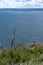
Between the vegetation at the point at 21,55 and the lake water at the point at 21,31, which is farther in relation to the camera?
the lake water at the point at 21,31

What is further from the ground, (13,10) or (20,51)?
(20,51)

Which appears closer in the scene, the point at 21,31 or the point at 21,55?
the point at 21,55

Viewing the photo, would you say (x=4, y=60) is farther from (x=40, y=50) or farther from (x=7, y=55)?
(x=40, y=50)

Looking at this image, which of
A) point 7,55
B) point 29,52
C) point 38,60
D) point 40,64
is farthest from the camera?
point 29,52

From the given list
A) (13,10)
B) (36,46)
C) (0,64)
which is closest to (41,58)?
(0,64)

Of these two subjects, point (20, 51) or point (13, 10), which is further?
point (13, 10)

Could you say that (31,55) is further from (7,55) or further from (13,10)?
(13,10)

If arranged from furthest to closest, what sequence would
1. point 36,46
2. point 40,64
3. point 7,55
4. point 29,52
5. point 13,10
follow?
point 13,10 < point 36,46 < point 29,52 < point 7,55 < point 40,64

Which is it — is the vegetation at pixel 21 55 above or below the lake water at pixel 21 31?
above

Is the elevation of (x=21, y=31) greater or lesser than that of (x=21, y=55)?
lesser

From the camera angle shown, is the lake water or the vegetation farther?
the lake water

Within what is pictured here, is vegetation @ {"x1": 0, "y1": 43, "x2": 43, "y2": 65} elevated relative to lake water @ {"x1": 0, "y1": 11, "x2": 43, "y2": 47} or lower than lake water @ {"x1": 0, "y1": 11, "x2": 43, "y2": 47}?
elevated
